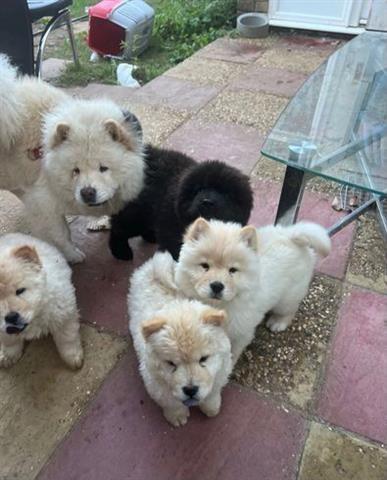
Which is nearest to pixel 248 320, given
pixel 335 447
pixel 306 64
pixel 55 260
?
pixel 335 447

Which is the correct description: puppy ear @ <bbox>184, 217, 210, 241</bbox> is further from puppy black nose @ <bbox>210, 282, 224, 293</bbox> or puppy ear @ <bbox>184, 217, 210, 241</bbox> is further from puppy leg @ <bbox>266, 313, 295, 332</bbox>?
puppy leg @ <bbox>266, 313, 295, 332</bbox>

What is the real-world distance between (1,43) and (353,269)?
8.39 ft

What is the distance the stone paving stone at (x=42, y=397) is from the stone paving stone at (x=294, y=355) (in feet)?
1.89

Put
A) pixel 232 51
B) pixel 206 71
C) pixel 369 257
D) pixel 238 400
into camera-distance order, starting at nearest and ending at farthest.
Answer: pixel 238 400 < pixel 369 257 < pixel 206 71 < pixel 232 51

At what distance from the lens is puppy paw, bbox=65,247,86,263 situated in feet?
7.32

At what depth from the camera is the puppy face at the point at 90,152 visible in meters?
1.82

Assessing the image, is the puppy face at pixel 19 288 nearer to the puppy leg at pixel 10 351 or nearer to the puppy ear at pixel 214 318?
the puppy leg at pixel 10 351

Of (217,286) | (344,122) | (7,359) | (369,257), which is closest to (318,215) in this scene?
(369,257)

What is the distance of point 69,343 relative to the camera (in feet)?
5.83

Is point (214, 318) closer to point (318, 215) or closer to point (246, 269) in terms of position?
point (246, 269)

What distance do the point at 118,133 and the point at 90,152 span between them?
0.51 feet

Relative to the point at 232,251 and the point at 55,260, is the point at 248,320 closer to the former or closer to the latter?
the point at 232,251

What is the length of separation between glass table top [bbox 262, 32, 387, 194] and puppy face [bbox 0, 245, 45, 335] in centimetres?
113

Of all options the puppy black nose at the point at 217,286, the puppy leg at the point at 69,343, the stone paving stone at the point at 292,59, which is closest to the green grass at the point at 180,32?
the stone paving stone at the point at 292,59
